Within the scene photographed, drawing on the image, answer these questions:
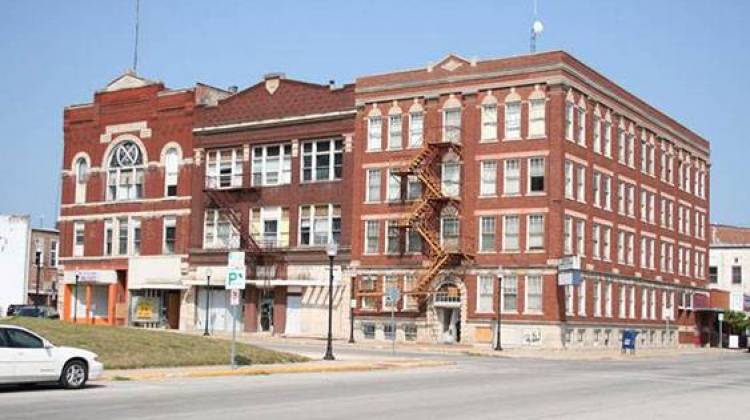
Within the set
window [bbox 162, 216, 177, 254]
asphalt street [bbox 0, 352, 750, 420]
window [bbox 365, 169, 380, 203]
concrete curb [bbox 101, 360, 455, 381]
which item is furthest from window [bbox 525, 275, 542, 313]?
window [bbox 162, 216, 177, 254]

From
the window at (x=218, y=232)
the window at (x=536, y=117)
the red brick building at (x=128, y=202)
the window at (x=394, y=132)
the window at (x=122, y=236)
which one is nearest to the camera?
the window at (x=536, y=117)

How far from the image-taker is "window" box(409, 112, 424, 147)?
6203 cm

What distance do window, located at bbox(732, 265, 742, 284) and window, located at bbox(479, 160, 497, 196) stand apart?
149 feet

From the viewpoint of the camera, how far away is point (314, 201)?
217 ft

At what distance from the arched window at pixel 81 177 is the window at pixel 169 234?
8468 millimetres

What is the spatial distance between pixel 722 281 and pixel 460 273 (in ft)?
151

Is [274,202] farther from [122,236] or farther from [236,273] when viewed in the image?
[236,273]

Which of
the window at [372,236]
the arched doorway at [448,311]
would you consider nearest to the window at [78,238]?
the window at [372,236]

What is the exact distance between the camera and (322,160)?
66125mm

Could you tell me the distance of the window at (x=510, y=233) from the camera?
58.8 meters

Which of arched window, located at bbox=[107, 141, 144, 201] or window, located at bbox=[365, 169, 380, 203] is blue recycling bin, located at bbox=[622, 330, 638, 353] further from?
arched window, located at bbox=[107, 141, 144, 201]

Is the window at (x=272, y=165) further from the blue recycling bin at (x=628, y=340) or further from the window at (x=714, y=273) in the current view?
the window at (x=714, y=273)

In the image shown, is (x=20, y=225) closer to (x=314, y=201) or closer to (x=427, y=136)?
(x=314, y=201)

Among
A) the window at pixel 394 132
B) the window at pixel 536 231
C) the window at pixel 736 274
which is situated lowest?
the window at pixel 736 274
